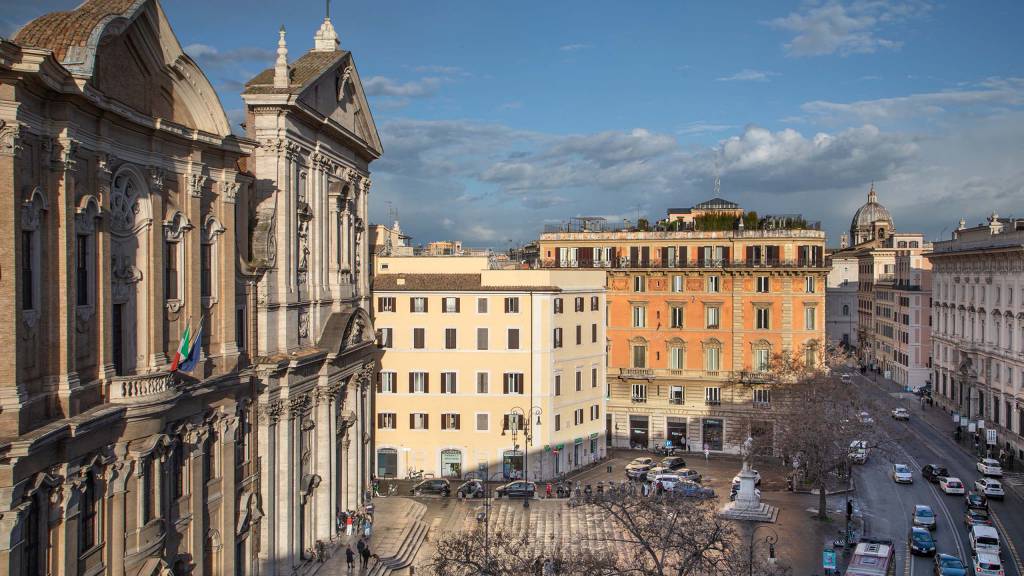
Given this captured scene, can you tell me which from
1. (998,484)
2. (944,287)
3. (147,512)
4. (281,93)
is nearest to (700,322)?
(998,484)

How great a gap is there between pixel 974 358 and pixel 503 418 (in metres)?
42.6

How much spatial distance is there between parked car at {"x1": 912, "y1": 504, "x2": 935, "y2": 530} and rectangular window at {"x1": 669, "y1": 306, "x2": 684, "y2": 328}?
24.6 meters

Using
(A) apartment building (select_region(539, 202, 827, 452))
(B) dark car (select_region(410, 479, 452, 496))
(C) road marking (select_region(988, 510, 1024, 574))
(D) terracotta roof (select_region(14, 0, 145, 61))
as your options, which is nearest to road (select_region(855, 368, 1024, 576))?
(C) road marking (select_region(988, 510, 1024, 574))

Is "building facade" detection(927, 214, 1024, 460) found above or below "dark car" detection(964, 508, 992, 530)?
above

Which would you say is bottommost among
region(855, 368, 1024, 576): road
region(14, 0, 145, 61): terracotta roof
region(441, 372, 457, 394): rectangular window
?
region(855, 368, 1024, 576): road

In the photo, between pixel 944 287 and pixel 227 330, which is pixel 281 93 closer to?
pixel 227 330

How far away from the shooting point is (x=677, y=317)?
67.2 metres

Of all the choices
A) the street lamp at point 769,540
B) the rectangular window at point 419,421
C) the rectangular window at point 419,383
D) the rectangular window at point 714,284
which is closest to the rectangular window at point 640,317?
the rectangular window at point 714,284

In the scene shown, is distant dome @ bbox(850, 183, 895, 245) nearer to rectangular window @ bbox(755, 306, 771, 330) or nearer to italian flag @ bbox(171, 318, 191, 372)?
rectangular window @ bbox(755, 306, 771, 330)

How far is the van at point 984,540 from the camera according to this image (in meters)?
37.8

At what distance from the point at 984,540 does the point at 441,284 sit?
108 ft

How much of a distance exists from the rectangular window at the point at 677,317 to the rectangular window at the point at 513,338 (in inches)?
649

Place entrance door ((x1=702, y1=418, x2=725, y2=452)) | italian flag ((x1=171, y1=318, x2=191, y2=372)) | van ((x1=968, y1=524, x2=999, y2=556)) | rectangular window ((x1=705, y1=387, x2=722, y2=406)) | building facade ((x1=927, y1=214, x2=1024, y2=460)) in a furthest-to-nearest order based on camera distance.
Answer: rectangular window ((x1=705, y1=387, x2=722, y2=406))
entrance door ((x1=702, y1=418, x2=725, y2=452))
building facade ((x1=927, y1=214, x2=1024, y2=460))
van ((x1=968, y1=524, x2=999, y2=556))
italian flag ((x1=171, y1=318, x2=191, y2=372))

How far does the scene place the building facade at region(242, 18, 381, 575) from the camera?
110ft
